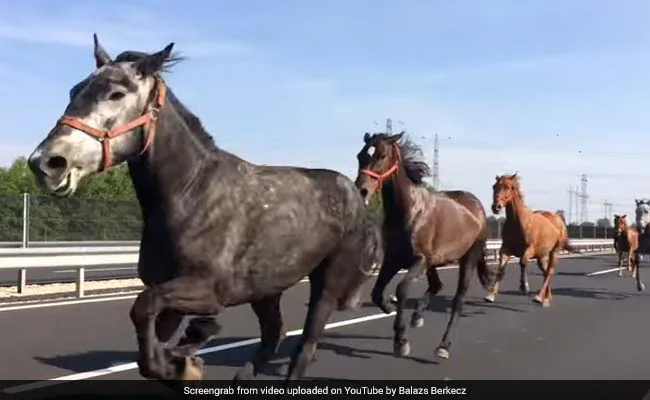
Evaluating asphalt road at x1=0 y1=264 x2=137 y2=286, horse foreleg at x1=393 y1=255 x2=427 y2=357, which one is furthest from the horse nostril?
asphalt road at x1=0 y1=264 x2=137 y2=286

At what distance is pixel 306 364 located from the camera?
6.71 m

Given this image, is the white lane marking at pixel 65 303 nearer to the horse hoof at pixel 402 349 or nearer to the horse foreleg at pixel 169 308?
the horse hoof at pixel 402 349

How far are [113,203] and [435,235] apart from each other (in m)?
19.4

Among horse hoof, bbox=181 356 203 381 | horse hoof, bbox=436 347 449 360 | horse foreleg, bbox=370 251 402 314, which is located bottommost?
horse hoof, bbox=436 347 449 360

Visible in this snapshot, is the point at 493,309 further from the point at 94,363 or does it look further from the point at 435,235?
the point at 94,363

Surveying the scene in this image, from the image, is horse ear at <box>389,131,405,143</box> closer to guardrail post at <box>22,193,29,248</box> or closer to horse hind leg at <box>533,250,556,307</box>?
horse hind leg at <box>533,250,556,307</box>

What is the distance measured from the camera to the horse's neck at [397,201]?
10859mm

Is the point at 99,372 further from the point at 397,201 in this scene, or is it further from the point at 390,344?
the point at 397,201

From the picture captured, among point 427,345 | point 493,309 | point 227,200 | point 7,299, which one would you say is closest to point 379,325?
point 427,345

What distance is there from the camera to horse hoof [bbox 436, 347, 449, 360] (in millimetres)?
10023

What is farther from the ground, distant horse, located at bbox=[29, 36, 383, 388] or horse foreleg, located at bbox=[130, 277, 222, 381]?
distant horse, located at bbox=[29, 36, 383, 388]

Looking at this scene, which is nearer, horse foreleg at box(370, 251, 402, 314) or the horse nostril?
the horse nostril
